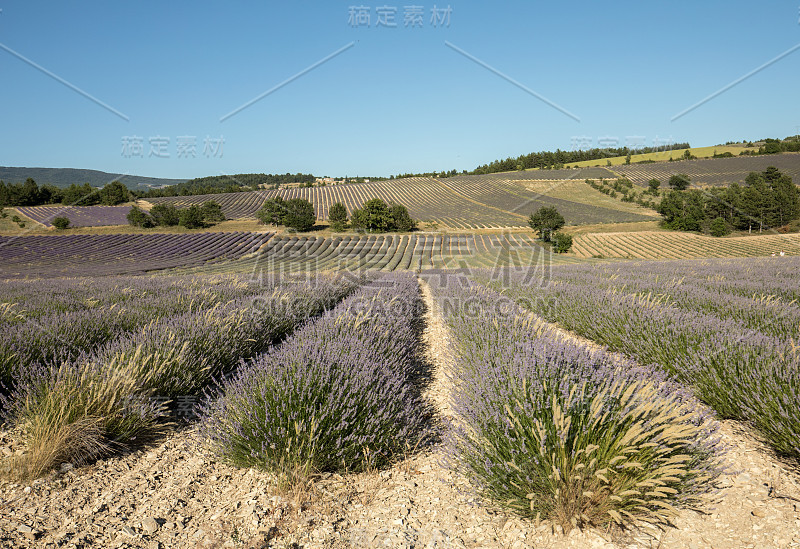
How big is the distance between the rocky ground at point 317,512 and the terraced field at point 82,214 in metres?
53.7

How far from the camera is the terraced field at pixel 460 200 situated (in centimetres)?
5444

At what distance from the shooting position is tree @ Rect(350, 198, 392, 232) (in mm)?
46750

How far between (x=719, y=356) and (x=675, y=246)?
3716cm

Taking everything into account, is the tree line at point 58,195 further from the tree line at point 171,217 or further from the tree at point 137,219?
the tree at point 137,219

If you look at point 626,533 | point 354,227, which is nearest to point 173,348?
point 626,533

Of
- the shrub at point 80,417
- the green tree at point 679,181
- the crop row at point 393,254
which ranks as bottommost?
the crop row at point 393,254

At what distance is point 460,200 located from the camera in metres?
69.6

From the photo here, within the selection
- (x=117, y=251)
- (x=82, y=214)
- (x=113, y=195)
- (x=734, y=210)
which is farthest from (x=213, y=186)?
(x=734, y=210)

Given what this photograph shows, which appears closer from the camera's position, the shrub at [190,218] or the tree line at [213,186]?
the shrub at [190,218]

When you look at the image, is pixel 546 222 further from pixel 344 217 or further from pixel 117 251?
pixel 117 251

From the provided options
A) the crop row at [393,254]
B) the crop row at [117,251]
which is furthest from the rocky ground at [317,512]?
the crop row at [117,251]

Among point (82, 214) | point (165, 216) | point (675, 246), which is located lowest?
point (675, 246)

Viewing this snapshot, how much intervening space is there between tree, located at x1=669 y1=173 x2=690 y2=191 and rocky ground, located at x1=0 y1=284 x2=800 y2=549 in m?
79.4

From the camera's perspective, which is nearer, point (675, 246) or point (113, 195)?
point (675, 246)
